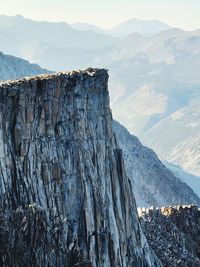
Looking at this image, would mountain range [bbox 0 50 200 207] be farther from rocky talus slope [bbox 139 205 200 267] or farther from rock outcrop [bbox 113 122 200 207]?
rocky talus slope [bbox 139 205 200 267]

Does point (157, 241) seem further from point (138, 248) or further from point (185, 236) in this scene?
point (138, 248)

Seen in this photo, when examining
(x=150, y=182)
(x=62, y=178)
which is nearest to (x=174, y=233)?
(x=62, y=178)

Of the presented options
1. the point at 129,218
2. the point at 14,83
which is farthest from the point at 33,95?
the point at 129,218

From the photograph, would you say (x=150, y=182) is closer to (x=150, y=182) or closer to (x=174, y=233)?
(x=150, y=182)

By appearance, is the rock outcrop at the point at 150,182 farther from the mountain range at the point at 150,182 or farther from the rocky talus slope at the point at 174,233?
the rocky talus slope at the point at 174,233

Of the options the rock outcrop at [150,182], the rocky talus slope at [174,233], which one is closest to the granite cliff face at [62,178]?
the rocky talus slope at [174,233]
